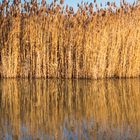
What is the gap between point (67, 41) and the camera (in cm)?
1044

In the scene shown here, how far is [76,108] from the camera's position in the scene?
5207 millimetres

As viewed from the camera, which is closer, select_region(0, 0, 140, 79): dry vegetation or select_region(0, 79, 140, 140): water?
select_region(0, 79, 140, 140): water

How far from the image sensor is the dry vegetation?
10180 mm

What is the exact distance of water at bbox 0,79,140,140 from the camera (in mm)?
3646

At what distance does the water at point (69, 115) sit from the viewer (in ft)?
12.0

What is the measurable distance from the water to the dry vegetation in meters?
3.14

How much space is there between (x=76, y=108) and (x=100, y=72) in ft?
16.6

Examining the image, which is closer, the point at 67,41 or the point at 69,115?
the point at 69,115

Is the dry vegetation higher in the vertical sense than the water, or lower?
higher

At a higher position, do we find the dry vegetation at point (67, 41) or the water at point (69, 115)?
the dry vegetation at point (67, 41)

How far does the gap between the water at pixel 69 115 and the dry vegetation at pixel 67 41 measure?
10.3 feet

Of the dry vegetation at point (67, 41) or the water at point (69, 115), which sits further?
the dry vegetation at point (67, 41)

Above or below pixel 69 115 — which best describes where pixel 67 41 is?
above

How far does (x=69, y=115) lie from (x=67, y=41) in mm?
5964
